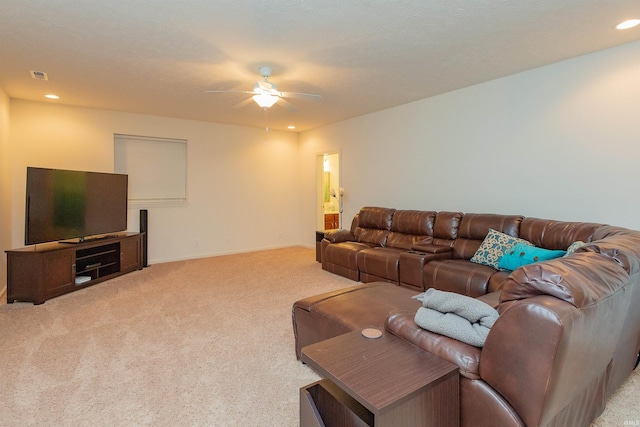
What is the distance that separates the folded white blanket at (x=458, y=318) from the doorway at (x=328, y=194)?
189 inches

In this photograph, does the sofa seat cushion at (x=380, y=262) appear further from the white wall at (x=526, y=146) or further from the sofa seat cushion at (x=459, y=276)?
the white wall at (x=526, y=146)

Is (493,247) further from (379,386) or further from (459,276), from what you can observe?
(379,386)

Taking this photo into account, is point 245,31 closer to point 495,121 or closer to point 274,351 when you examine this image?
point 274,351

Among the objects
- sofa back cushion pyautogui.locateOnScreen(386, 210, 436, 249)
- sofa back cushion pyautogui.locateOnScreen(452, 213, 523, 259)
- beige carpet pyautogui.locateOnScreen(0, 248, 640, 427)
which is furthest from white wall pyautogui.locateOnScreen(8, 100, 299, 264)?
sofa back cushion pyautogui.locateOnScreen(452, 213, 523, 259)

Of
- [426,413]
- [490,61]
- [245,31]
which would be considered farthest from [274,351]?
[490,61]

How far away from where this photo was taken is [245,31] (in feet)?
8.75

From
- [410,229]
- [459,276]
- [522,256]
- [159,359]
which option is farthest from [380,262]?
[159,359]

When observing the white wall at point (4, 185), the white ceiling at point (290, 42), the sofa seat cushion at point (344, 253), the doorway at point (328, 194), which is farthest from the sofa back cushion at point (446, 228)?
the white wall at point (4, 185)

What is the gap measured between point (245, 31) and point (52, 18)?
4.84ft

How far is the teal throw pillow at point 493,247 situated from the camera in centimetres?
323

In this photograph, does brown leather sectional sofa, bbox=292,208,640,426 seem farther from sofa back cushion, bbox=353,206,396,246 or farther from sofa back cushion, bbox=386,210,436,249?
sofa back cushion, bbox=353,206,396,246

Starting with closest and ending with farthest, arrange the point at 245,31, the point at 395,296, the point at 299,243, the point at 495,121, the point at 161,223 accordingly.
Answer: the point at 395,296 < the point at 245,31 < the point at 495,121 < the point at 161,223 < the point at 299,243

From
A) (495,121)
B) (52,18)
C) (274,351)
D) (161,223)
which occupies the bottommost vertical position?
(274,351)

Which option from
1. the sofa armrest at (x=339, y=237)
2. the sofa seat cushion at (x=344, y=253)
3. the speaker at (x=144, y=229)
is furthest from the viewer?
the speaker at (x=144, y=229)
